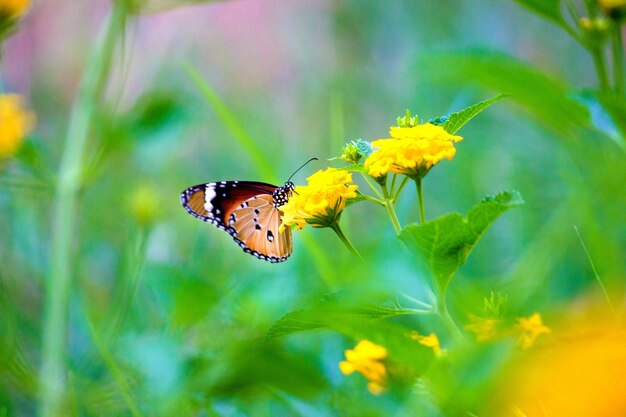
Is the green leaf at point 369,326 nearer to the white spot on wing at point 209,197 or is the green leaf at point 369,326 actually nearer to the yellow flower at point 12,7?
the white spot on wing at point 209,197

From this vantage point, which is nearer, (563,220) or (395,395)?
(395,395)

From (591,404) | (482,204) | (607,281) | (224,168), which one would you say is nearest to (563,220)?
(607,281)

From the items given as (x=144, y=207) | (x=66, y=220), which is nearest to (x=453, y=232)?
(x=66, y=220)

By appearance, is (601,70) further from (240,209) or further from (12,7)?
(12,7)

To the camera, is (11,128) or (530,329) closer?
(530,329)

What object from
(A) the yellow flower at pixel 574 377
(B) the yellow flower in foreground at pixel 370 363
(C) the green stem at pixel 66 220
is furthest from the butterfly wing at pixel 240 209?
(A) the yellow flower at pixel 574 377

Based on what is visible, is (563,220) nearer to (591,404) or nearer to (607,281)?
(607,281)
